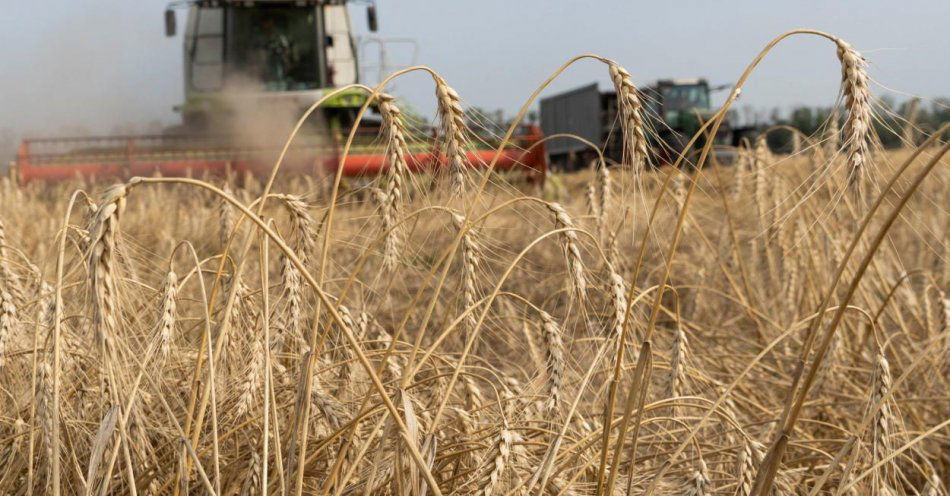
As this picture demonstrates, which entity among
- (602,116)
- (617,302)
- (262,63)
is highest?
(617,302)

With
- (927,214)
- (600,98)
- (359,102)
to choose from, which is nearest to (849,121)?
(927,214)

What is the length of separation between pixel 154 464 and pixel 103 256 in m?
0.60

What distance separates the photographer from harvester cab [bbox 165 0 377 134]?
11438mm

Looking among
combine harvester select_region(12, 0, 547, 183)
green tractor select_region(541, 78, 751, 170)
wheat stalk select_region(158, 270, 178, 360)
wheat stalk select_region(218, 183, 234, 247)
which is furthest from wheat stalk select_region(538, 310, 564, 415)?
green tractor select_region(541, 78, 751, 170)

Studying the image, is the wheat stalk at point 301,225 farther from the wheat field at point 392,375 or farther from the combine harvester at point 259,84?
the combine harvester at point 259,84

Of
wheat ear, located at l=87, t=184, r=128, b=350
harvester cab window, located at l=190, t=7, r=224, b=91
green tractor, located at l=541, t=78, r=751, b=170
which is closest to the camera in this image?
wheat ear, located at l=87, t=184, r=128, b=350

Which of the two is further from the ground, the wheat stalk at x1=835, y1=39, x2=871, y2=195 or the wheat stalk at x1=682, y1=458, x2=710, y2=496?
the wheat stalk at x1=835, y1=39, x2=871, y2=195

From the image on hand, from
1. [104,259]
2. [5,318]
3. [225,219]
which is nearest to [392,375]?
[5,318]

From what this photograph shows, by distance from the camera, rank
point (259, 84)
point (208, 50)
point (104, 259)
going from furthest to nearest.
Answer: point (208, 50), point (259, 84), point (104, 259)

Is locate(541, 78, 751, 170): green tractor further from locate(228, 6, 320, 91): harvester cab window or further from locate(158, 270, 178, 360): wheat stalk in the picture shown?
locate(158, 270, 178, 360): wheat stalk

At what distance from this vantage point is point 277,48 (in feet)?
38.5

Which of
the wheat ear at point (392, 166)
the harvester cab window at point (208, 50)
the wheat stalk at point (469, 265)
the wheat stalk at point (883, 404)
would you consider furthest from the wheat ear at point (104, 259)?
the harvester cab window at point (208, 50)

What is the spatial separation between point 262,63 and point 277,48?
26 cm

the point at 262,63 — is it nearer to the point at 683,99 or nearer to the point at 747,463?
the point at 747,463
